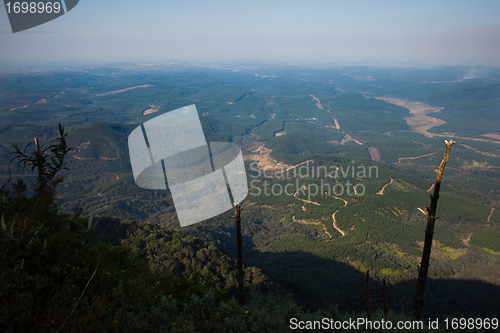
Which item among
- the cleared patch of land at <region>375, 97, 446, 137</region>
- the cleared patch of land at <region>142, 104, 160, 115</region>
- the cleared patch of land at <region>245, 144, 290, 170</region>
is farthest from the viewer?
the cleared patch of land at <region>142, 104, 160, 115</region>

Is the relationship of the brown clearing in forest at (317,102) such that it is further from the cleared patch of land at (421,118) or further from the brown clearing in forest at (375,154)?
the brown clearing in forest at (375,154)

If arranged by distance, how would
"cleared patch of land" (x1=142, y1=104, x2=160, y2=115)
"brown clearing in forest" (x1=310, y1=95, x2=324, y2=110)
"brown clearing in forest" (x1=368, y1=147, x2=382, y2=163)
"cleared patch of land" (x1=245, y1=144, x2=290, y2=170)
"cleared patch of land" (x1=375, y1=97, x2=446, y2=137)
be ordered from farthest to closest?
"brown clearing in forest" (x1=310, y1=95, x2=324, y2=110) < "cleared patch of land" (x1=142, y1=104, x2=160, y2=115) < "cleared patch of land" (x1=375, y1=97, x2=446, y2=137) < "brown clearing in forest" (x1=368, y1=147, x2=382, y2=163) < "cleared patch of land" (x1=245, y1=144, x2=290, y2=170)

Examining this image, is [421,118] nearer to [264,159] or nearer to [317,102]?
[317,102]

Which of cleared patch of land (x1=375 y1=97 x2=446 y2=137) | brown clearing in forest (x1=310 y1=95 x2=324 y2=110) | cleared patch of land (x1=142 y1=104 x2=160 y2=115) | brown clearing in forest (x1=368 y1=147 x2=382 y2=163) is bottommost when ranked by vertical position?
brown clearing in forest (x1=368 y1=147 x2=382 y2=163)

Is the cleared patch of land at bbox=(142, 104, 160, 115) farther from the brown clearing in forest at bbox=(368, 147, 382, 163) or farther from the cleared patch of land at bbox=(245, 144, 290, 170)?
the brown clearing in forest at bbox=(368, 147, 382, 163)

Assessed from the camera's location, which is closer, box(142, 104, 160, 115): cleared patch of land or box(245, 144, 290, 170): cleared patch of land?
box(245, 144, 290, 170): cleared patch of land

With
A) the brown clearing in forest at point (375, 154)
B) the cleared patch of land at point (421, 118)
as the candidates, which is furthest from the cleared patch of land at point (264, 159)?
the cleared patch of land at point (421, 118)

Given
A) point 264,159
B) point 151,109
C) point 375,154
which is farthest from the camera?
point 151,109

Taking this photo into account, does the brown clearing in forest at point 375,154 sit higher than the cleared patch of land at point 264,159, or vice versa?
the cleared patch of land at point 264,159

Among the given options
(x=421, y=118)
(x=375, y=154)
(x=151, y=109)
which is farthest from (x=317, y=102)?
(x=151, y=109)

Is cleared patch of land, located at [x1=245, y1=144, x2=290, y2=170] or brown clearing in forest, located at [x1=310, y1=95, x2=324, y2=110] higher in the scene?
brown clearing in forest, located at [x1=310, y1=95, x2=324, y2=110]

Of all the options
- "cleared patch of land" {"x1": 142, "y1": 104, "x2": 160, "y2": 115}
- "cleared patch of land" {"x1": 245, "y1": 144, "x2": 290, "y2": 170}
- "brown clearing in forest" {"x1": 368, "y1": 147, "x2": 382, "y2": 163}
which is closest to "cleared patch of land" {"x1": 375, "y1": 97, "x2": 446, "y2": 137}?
"brown clearing in forest" {"x1": 368, "y1": 147, "x2": 382, "y2": 163}

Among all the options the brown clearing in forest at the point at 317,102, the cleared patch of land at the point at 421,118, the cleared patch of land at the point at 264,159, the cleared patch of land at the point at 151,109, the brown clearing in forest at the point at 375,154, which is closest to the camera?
the cleared patch of land at the point at 264,159

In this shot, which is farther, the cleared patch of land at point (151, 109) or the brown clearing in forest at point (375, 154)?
the cleared patch of land at point (151, 109)
